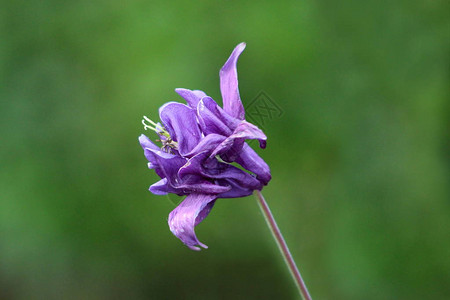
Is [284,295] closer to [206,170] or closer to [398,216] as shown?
[398,216]

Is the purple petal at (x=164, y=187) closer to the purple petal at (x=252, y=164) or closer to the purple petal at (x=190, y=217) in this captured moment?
the purple petal at (x=190, y=217)

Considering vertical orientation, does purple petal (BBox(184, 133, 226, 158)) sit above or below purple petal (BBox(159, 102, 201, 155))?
below

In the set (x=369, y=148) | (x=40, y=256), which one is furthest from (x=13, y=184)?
(x=369, y=148)

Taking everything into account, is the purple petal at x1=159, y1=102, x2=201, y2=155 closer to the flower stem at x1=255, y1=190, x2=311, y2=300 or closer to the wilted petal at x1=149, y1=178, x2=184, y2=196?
the wilted petal at x1=149, y1=178, x2=184, y2=196

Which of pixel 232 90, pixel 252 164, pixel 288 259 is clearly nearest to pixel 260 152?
pixel 252 164

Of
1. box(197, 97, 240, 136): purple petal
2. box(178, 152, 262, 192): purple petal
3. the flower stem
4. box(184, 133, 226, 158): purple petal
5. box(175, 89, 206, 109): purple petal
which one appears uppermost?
box(175, 89, 206, 109): purple petal

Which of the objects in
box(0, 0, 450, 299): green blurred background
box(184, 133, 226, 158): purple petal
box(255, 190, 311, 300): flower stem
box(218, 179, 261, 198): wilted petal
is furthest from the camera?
box(0, 0, 450, 299): green blurred background

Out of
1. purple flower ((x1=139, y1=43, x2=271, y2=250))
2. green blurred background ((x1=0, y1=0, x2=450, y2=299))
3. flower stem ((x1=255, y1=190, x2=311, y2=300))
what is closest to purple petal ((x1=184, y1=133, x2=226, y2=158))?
purple flower ((x1=139, y1=43, x2=271, y2=250))
